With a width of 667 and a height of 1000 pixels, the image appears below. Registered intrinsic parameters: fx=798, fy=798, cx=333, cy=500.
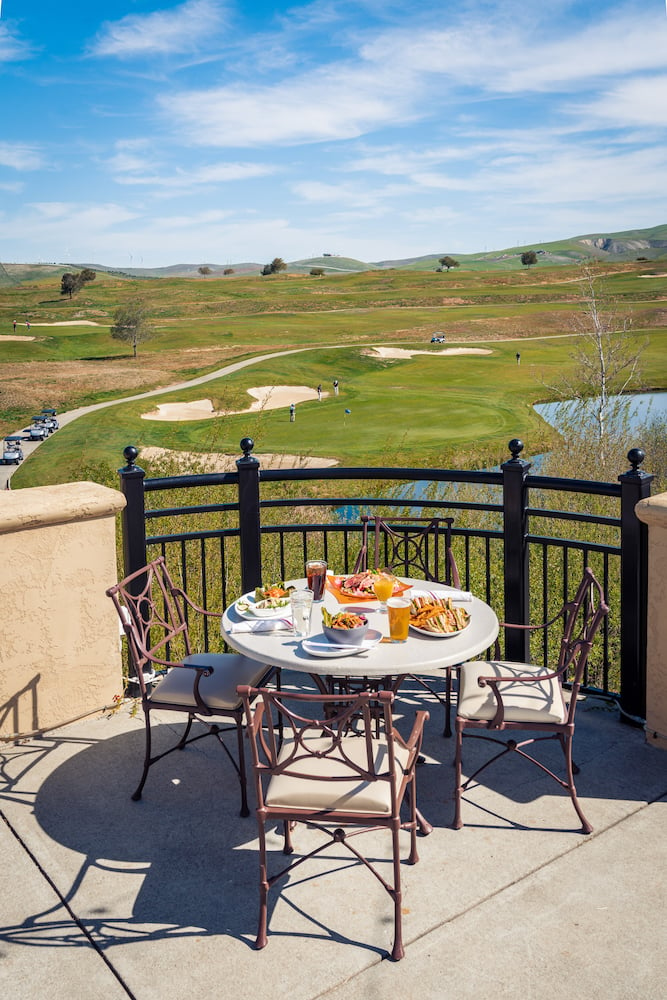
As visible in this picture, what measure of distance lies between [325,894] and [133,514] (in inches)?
90.2

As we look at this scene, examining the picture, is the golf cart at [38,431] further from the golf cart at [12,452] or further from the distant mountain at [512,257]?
the distant mountain at [512,257]

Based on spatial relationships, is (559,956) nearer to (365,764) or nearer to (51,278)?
(365,764)

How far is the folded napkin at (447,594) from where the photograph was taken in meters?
3.54

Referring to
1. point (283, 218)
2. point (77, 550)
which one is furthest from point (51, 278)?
point (77, 550)

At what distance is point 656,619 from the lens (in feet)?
12.0

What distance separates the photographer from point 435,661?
9.34 ft

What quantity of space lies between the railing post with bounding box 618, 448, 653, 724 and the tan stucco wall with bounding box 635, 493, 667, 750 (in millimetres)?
161

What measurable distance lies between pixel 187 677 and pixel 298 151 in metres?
94.4

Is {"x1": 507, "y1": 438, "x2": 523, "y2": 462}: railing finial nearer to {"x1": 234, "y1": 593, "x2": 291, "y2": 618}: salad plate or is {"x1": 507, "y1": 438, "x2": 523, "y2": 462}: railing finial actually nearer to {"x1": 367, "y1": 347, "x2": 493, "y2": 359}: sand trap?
{"x1": 234, "y1": 593, "x2": 291, "y2": 618}: salad plate

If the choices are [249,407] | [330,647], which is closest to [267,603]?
[330,647]

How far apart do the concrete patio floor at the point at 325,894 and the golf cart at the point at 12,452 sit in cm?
4938

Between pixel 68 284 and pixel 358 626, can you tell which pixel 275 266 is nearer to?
pixel 68 284

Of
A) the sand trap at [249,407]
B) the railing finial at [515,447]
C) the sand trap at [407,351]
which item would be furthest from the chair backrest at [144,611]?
the sand trap at [407,351]

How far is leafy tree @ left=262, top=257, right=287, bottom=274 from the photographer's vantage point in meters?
88.2
